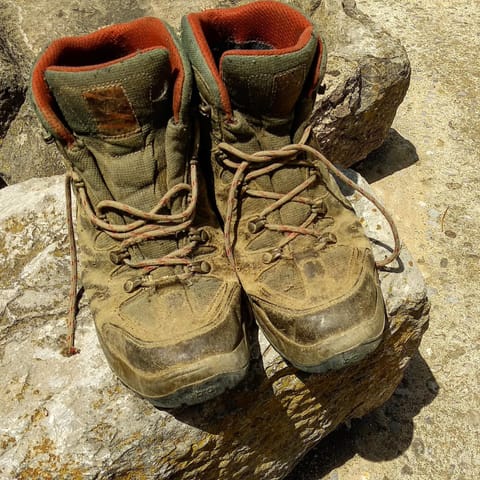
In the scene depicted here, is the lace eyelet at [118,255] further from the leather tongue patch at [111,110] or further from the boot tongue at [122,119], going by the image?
the leather tongue patch at [111,110]

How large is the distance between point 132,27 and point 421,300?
1.14m

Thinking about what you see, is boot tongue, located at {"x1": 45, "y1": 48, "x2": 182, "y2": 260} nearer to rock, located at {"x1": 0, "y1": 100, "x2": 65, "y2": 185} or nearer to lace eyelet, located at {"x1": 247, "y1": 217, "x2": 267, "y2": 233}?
lace eyelet, located at {"x1": 247, "y1": 217, "x2": 267, "y2": 233}

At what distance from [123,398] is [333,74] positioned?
179 centimetres

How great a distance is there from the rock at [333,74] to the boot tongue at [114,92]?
1.38 meters

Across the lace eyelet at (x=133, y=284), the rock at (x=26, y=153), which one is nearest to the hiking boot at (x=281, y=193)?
the lace eyelet at (x=133, y=284)

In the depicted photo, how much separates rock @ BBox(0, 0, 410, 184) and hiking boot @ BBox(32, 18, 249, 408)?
1.31m

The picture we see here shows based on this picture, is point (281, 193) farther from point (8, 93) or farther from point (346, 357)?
point (8, 93)

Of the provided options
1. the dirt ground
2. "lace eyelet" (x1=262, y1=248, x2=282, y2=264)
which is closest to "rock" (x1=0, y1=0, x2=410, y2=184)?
the dirt ground

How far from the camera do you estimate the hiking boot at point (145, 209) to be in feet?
4.23

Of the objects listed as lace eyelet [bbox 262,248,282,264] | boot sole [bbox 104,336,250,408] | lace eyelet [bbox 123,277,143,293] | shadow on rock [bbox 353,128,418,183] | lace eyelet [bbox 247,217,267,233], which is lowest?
shadow on rock [bbox 353,128,418,183]

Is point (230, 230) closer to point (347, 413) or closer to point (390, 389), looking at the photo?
point (347, 413)

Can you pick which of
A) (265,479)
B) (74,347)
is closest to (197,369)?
(74,347)

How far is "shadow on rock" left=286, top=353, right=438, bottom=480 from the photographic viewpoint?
84.7 inches

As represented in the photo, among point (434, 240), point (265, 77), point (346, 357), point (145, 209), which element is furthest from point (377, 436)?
point (265, 77)
